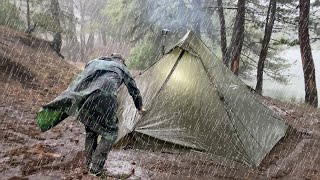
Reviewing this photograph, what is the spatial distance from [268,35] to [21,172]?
453 inches

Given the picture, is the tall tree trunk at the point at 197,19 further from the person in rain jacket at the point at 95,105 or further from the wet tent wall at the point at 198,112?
the person in rain jacket at the point at 95,105

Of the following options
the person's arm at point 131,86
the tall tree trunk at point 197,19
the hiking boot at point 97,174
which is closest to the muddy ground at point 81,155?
the hiking boot at point 97,174

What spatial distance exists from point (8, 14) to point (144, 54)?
7.08 metres

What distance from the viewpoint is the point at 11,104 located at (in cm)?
876

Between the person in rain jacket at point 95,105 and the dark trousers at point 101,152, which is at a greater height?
the person in rain jacket at point 95,105

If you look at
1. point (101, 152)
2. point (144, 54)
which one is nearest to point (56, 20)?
point (144, 54)

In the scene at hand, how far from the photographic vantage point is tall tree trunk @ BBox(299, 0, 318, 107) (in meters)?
11.9

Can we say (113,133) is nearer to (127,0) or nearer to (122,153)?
(122,153)

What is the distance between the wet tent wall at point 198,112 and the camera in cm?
641

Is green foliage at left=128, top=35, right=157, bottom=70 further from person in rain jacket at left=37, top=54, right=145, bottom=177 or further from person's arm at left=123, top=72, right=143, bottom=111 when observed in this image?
person in rain jacket at left=37, top=54, right=145, bottom=177

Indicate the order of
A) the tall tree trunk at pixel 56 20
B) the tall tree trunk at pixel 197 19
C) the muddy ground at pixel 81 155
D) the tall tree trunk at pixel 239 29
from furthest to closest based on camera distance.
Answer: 1. the tall tree trunk at pixel 197 19
2. the tall tree trunk at pixel 56 20
3. the tall tree trunk at pixel 239 29
4. the muddy ground at pixel 81 155

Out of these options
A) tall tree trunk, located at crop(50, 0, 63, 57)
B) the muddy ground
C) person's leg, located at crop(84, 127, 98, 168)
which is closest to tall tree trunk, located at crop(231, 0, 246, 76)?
the muddy ground

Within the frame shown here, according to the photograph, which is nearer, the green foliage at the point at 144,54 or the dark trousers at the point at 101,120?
the dark trousers at the point at 101,120

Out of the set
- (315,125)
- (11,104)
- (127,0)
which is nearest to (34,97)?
(11,104)
